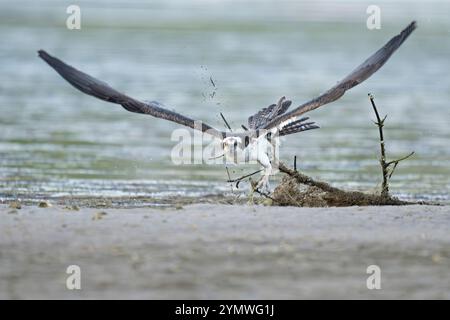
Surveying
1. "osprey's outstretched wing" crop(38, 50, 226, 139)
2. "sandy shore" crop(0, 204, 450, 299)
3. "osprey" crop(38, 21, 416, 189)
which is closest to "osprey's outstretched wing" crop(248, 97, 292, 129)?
"osprey" crop(38, 21, 416, 189)

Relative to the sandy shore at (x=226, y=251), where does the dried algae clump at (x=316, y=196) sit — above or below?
above

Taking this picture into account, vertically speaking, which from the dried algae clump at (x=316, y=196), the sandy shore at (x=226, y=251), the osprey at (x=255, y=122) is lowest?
the sandy shore at (x=226, y=251)

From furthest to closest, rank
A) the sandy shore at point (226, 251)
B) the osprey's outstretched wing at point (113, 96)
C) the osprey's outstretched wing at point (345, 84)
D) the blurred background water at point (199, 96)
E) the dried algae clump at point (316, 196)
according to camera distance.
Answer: the blurred background water at point (199, 96) < the dried algae clump at point (316, 196) < the osprey's outstretched wing at point (345, 84) < the osprey's outstretched wing at point (113, 96) < the sandy shore at point (226, 251)

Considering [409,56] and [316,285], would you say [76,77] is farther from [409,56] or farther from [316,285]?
[409,56]

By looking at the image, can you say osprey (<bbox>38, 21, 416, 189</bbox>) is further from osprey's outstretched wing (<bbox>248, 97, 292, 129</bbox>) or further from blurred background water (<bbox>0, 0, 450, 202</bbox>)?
blurred background water (<bbox>0, 0, 450, 202</bbox>)

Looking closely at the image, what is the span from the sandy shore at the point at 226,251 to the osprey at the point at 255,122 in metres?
0.76

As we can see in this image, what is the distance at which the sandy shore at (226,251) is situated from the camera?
399 inches

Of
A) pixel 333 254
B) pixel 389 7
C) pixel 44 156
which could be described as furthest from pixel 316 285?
pixel 389 7

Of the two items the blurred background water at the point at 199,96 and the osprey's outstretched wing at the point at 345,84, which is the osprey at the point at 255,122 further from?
the blurred background water at the point at 199,96

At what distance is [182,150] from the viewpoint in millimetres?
20938

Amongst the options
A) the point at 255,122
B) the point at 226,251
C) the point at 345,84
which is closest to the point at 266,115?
the point at 255,122

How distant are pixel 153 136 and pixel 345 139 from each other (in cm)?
368

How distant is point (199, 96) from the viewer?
2883 cm

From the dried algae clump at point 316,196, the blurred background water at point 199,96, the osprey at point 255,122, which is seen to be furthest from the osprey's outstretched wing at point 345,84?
the blurred background water at point 199,96
